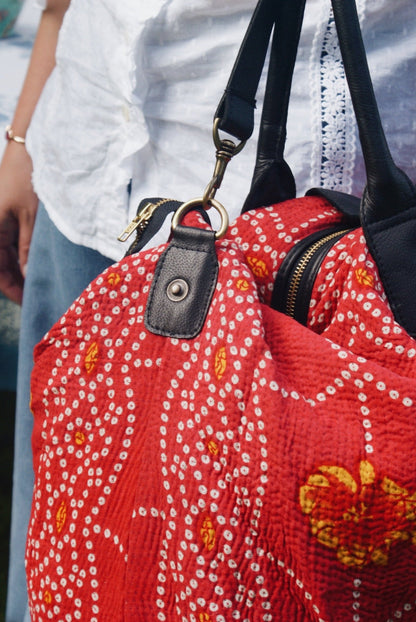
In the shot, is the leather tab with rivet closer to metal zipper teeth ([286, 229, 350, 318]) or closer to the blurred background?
metal zipper teeth ([286, 229, 350, 318])

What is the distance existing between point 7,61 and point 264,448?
146 cm

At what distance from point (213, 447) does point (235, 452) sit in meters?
0.02

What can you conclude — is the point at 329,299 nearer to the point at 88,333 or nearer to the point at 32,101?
the point at 88,333

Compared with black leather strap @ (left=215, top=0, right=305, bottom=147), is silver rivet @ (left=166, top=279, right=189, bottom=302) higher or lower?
lower

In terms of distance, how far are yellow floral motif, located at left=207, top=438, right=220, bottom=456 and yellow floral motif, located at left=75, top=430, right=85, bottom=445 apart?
13 centimetres

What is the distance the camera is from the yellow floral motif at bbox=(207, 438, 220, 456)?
1.35 feet

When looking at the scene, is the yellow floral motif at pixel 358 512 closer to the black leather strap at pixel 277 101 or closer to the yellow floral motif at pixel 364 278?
the yellow floral motif at pixel 364 278

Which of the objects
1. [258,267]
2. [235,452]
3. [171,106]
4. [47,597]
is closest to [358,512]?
[235,452]

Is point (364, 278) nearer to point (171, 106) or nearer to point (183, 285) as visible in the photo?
point (183, 285)

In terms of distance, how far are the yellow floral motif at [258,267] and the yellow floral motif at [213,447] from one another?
0.45 ft

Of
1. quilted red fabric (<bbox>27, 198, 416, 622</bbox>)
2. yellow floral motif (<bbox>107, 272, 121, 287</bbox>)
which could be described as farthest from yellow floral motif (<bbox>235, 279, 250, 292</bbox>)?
yellow floral motif (<bbox>107, 272, 121, 287</bbox>)

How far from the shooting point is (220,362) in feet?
1.39

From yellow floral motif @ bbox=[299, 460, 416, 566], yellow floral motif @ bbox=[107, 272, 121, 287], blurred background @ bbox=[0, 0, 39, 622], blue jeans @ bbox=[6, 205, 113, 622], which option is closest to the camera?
yellow floral motif @ bbox=[299, 460, 416, 566]

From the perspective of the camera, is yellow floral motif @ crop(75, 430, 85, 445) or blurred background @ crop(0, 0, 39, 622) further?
blurred background @ crop(0, 0, 39, 622)
